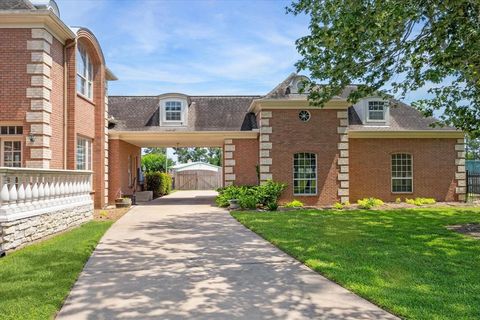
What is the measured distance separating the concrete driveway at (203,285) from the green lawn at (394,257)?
362 mm

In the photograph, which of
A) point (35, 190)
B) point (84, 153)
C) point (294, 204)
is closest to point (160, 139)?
point (84, 153)

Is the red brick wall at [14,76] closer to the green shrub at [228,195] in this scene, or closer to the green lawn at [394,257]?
the green lawn at [394,257]

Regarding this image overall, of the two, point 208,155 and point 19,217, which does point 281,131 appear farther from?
point 208,155

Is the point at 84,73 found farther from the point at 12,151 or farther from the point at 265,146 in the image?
the point at 265,146

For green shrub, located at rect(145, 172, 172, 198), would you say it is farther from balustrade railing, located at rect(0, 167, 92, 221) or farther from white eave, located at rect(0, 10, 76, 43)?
white eave, located at rect(0, 10, 76, 43)

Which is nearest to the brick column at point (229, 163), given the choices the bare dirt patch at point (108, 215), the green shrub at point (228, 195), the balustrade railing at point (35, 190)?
the green shrub at point (228, 195)

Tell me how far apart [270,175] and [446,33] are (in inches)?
416

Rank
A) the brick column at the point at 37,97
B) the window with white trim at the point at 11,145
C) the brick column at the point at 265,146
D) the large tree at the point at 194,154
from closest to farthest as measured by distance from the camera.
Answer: the brick column at the point at 37,97, the window with white trim at the point at 11,145, the brick column at the point at 265,146, the large tree at the point at 194,154

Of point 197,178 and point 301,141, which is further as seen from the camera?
point 197,178

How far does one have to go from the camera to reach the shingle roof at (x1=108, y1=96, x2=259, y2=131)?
68.7ft

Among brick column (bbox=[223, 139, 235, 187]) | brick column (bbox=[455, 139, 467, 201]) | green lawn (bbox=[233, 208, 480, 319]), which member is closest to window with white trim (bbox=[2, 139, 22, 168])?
green lawn (bbox=[233, 208, 480, 319])

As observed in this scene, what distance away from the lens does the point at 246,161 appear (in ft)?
65.7

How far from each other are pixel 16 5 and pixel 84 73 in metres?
3.91

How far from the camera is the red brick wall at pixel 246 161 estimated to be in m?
20.0
